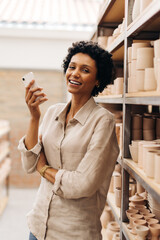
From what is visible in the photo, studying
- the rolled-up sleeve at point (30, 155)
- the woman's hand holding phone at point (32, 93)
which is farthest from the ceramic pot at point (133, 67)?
the rolled-up sleeve at point (30, 155)

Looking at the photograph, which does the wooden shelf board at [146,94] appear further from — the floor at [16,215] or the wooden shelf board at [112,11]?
the floor at [16,215]

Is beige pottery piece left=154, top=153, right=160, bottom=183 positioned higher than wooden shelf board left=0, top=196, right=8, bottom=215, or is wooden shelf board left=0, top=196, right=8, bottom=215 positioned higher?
beige pottery piece left=154, top=153, right=160, bottom=183

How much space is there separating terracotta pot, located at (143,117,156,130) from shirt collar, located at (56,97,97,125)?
1.28 feet

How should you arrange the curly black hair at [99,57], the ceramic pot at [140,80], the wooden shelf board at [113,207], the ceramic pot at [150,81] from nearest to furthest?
the ceramic pot at [150,81]
the ceramic pot at [140,80]
the curly black hair at [99,57]
the wooden shelf board at [113,207]

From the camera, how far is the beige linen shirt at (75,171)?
4.45 feet

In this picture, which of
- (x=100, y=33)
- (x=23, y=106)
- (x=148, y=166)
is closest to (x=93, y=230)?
(x=148, y=166)

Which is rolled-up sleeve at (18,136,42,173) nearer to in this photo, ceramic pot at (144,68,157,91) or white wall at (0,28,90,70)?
ceramic pot at (144,68,157,91)

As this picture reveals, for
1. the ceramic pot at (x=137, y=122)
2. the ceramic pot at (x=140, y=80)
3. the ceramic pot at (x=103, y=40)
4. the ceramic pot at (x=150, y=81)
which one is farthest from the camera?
the ceramic pot at (x=103, y=40)

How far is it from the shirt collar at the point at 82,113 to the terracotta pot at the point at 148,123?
0.39 m

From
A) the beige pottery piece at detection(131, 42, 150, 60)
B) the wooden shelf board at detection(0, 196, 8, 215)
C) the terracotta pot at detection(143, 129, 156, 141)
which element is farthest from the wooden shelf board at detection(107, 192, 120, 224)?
the wooden shelf board at detection(0, 196, 8, 215)

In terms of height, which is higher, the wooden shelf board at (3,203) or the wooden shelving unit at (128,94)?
the wooden shelving unit at (128,94)

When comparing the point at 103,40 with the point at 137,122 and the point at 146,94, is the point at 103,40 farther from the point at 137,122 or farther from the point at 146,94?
the point at 146,94

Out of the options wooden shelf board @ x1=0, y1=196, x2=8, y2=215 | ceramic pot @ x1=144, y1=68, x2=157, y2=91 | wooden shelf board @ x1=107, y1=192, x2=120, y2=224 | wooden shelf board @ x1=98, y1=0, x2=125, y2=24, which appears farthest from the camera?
wooden shelf board @ x1=0, y1=196, x2=8, y2=215

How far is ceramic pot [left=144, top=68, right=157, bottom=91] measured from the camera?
1.33 m
